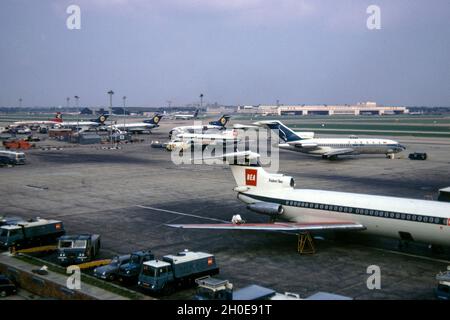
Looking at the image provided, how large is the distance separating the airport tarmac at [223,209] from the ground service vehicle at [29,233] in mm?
3203

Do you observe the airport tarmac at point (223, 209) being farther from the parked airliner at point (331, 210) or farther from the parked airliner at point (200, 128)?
the parked airliner at point (200, 128)

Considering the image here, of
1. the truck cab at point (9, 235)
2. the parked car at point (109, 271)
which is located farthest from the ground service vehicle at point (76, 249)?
the truck cab at point (9, 235)

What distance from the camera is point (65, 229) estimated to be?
3466cm

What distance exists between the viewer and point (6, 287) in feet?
71.7

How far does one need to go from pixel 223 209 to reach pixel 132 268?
18013 millimetres

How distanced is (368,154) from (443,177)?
24.2m

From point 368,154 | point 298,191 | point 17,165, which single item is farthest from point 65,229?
point 368,154

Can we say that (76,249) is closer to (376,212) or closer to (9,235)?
(9,235)

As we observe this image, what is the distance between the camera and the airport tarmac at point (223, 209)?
25.2 m

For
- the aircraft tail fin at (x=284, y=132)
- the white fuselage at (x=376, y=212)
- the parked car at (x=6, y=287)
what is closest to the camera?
the parked car at (x=6, y=287)

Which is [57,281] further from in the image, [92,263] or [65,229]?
[65,229]

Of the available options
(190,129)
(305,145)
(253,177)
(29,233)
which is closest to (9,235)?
(29,233)
